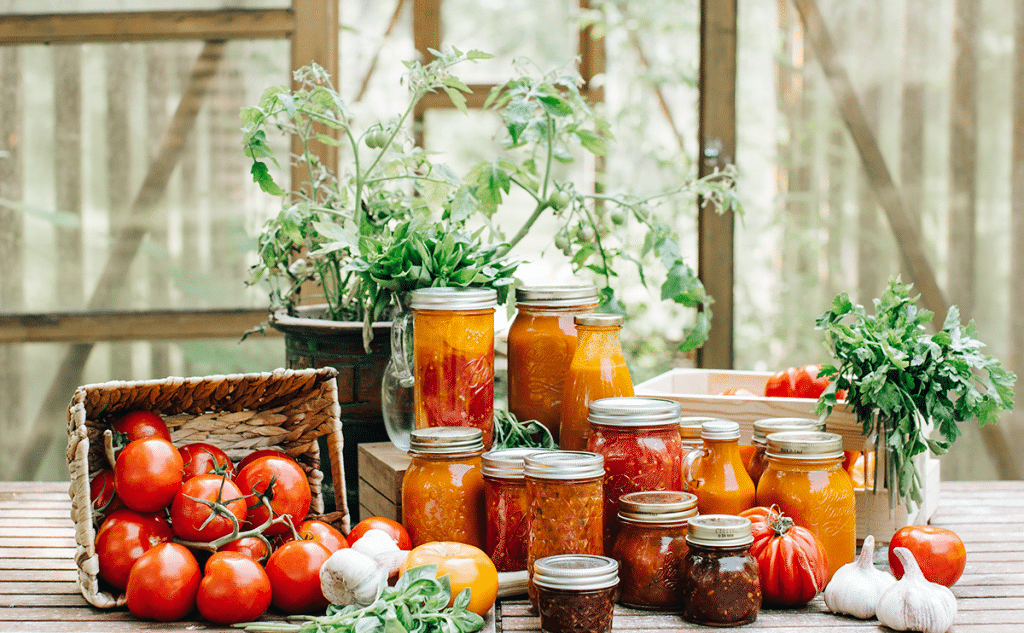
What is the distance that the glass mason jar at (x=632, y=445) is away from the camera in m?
1.04

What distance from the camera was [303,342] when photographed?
1.36 m

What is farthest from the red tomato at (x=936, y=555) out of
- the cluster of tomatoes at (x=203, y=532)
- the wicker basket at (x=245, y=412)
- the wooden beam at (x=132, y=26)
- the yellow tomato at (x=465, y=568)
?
the wooden beam at (x=132, y=26)

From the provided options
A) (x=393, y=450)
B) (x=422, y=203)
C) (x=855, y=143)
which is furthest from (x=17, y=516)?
(x=855, y=143)

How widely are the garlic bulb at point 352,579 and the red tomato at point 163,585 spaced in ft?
0.53

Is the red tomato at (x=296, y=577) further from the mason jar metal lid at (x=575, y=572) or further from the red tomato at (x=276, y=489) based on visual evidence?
the mason jar metal lid at (x=575, y=572)

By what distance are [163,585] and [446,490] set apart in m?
0.33

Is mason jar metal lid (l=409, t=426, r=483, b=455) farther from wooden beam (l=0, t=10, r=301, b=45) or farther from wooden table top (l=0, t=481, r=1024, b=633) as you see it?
wooden beam (l=0, t=10, r=301, b=45)

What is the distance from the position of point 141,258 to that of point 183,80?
0.48 m

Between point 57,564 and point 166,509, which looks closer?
point 166,509

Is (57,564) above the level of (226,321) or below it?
below

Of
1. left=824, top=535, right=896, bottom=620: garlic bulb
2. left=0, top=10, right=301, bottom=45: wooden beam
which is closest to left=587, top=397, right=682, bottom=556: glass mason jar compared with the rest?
left=824, top=535, right=896, bottom=620: garlic bulb

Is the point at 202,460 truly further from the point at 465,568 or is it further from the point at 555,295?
the point at 555,295

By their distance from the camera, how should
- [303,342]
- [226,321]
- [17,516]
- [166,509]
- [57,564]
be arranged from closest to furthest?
[166,509]
[57,564]
[303,342]
[17,516]
[226,321]

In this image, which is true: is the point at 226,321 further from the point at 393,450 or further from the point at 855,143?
the point at 855,143
